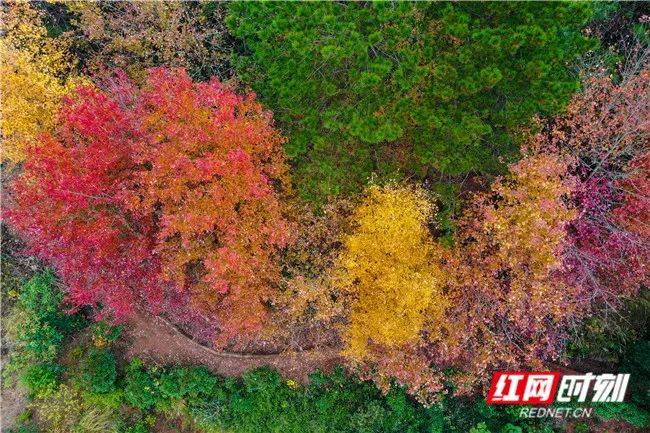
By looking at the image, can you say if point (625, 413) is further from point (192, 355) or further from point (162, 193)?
point (162, 193)

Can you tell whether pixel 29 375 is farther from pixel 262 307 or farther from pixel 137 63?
pixel 137 63

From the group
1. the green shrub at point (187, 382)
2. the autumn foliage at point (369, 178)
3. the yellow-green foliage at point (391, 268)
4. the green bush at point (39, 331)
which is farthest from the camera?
the green bush at point (39, 331)

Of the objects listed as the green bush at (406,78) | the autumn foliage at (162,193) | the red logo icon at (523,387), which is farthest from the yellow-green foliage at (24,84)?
the red logo icon at (523,387)

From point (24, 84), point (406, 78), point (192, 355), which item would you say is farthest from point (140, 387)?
point (406, 78)

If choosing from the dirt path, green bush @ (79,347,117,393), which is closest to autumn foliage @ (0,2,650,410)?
the dirt path
